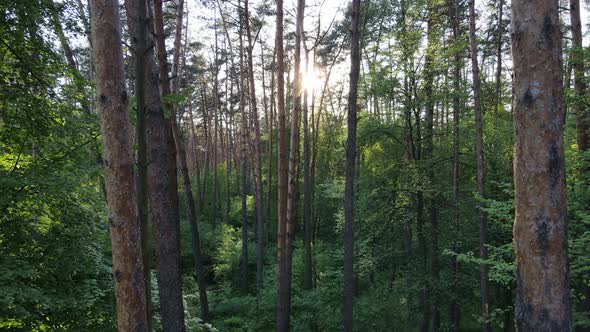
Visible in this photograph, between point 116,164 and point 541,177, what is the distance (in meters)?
3.61

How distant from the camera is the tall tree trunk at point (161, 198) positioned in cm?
532

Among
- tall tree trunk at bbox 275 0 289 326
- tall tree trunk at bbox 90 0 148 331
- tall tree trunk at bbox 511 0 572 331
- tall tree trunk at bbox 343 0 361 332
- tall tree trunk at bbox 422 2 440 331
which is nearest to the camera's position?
tall tree trunk at bbox 511 0 572 331

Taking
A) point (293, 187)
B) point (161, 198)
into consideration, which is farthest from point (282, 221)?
point (161, 198)

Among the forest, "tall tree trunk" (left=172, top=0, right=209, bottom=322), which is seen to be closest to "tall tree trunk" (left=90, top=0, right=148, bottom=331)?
the forest

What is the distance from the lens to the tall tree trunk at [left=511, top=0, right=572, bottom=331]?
2.56 m

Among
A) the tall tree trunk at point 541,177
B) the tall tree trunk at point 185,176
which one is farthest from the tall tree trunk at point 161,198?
the tall tree trunk at point 541,177

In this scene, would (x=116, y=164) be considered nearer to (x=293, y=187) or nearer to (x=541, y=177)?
(x=541, y=177)

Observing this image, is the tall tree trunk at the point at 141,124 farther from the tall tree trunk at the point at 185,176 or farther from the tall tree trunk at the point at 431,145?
the tall tree trunk at the point at 431,145

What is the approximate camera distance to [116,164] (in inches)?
137

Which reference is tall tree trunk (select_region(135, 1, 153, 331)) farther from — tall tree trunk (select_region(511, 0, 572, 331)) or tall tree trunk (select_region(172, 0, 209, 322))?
tall tree trunk (select_region(172, 0, 209, 322))

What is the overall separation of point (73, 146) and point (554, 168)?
18.1ft

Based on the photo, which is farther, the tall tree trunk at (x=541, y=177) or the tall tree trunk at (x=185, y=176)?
the tall tree trunk at (x=185, y=176)

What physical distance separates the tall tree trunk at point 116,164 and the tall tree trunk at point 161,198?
168cm

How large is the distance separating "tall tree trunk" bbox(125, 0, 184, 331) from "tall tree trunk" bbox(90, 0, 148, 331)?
66.0 inches
